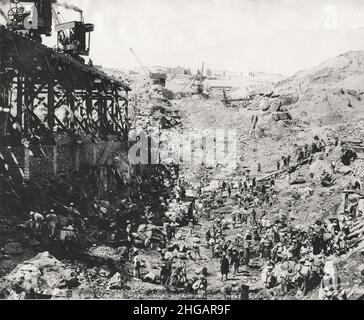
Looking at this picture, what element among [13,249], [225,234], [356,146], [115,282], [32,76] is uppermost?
[32,76]

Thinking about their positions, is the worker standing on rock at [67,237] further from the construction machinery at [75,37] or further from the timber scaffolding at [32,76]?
the construction machinery at [75,37]

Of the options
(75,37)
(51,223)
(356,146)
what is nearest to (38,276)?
(51,223)

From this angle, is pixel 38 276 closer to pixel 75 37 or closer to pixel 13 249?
pixel 13 249

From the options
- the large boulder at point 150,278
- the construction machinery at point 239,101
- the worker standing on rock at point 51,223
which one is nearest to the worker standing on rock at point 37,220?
the worker standing on rock at point 51,223

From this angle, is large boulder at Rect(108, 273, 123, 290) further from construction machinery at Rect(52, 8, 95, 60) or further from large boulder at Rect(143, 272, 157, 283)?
construction machinery at Rect(52, 8, 95, 60)

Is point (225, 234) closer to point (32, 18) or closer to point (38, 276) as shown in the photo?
point (38, 276)

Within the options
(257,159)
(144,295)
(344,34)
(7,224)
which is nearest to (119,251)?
(144,295)

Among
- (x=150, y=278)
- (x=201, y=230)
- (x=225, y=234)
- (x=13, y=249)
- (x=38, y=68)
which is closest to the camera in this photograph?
(x=13, y=249)

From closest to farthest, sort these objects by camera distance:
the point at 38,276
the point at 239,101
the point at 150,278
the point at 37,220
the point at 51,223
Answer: the point at 38,276
the point at 150,278
the point at 37,220
the point at 51,223
the point at 239,101

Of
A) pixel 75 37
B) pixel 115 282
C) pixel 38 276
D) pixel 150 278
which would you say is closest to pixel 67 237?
pixel 115 282

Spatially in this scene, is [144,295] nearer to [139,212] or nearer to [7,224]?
[7,224]

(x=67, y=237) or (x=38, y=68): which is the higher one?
(x=38, y=68)

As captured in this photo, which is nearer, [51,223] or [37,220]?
[37,220]
